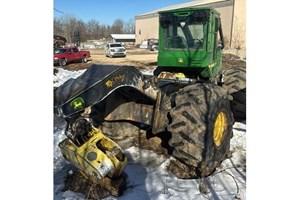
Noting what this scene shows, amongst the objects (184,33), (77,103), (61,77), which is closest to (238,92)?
(184,33)

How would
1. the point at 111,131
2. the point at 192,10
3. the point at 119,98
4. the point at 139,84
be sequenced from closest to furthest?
the point at 139,84, the point at 119,98, the point at 111,131, the point at 192,10

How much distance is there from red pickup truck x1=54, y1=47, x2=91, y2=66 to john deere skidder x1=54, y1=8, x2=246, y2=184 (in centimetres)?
1474

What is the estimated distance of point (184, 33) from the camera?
4738 mm

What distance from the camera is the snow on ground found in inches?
117

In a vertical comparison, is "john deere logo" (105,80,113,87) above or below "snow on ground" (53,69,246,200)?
above

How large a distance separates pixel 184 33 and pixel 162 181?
8.21 ft

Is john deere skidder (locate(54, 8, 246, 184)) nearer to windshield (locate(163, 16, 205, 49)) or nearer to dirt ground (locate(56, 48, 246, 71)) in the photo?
windshield (locate(163, 16, 205, 49))

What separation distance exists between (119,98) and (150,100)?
0.50 meters

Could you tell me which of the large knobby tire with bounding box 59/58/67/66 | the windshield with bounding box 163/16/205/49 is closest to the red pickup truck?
the large knobby tire with bounding box 59/58/67/66
